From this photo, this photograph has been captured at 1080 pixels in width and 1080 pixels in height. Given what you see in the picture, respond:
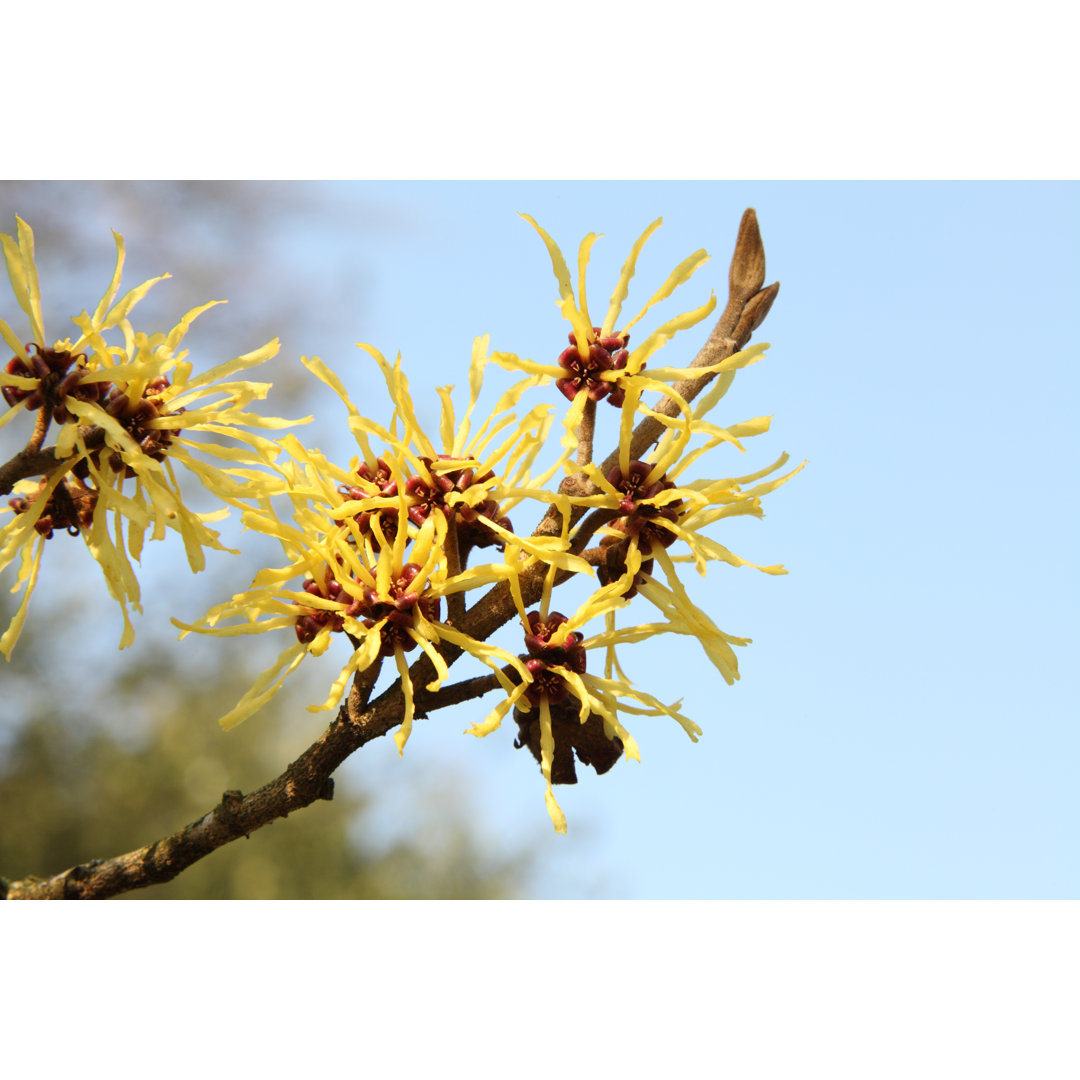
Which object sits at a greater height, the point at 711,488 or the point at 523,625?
the point at 711,488

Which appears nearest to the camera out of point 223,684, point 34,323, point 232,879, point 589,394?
point 34,323

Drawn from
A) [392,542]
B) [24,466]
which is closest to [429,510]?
[392,542]

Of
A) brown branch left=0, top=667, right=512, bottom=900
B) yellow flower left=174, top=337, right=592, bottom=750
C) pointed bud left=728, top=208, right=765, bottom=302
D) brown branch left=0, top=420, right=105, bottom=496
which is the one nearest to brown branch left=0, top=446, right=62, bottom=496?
brown branch left=0, top=420, right=105, bottom=496

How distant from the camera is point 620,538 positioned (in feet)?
3.18

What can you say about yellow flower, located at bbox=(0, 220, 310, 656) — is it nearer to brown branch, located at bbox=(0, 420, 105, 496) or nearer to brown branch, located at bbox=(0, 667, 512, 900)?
brown branch, located at bbox=(0, 420, 105, 496)

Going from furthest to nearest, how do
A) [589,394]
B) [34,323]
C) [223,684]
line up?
[223,684] < [589,394] < [34,323]

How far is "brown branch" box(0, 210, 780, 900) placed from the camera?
0.98 metres

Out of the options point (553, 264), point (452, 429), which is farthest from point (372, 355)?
point (553, 264)

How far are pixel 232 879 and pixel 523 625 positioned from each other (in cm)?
458

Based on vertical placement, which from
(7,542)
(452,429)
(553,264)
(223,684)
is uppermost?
(223,684)

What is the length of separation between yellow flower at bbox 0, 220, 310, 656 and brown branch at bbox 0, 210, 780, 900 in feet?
0.17

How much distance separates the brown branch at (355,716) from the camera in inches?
38.6

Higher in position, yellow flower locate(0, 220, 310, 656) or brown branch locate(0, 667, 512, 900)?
yellow flower locate(0, 220, 310, 656)

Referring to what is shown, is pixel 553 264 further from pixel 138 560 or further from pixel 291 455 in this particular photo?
pixel 138 560
